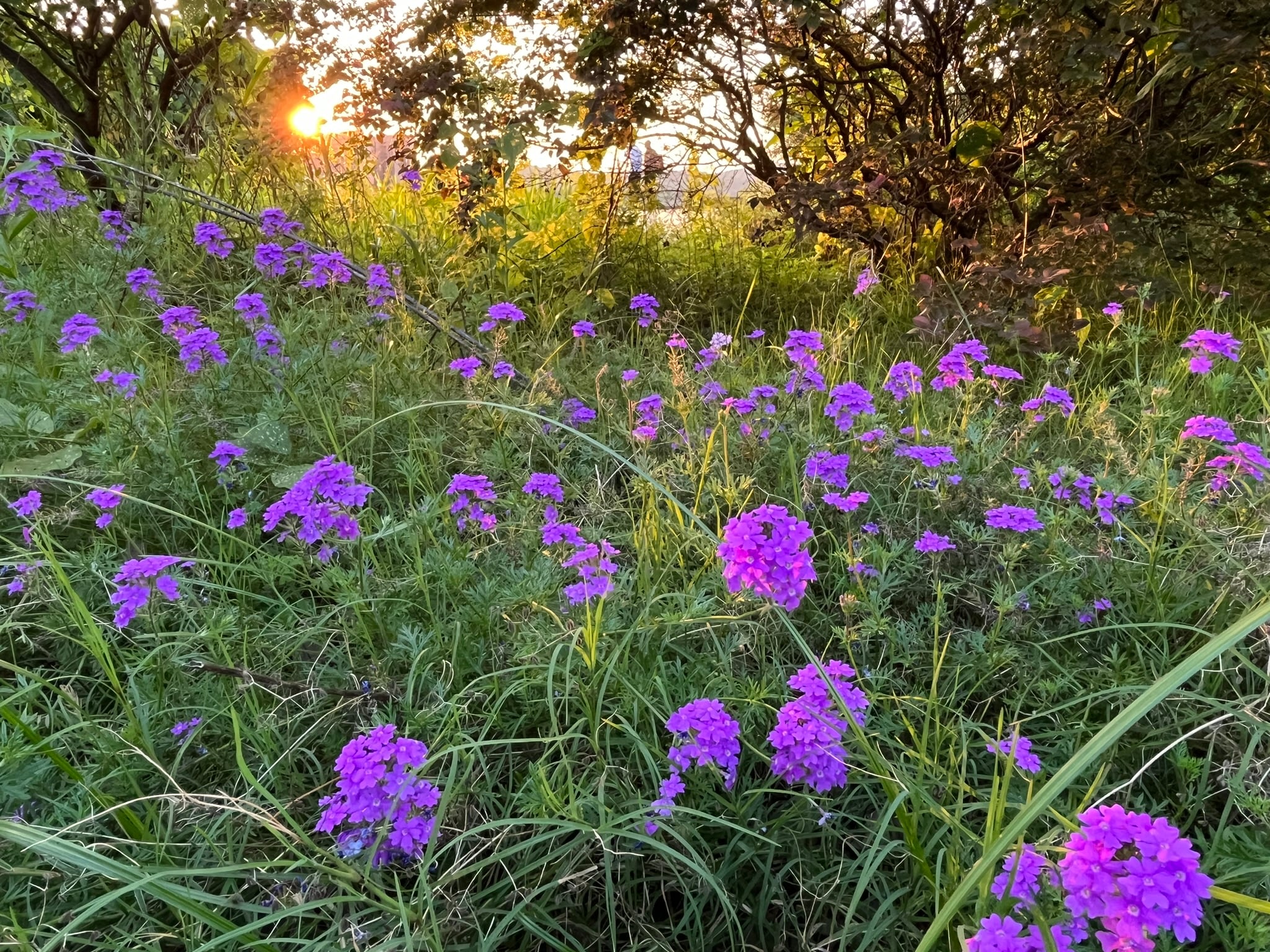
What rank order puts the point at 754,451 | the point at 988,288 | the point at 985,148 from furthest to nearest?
the point at 985,148
the point at 988,288
the point at 754,451

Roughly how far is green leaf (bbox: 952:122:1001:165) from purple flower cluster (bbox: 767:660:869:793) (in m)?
3.01

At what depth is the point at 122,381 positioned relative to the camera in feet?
6.44

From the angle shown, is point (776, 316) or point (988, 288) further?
point (776, 316)

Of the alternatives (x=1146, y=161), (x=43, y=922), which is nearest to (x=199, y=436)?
(x=43, y=922)

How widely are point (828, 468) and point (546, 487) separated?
0.66 m

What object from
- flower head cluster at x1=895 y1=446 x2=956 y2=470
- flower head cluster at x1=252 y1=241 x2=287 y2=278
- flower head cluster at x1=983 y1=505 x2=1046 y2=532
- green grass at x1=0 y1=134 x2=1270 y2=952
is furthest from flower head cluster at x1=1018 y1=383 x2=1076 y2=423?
flower head cluster at x1=252 y1=241 x2=287 y2=278

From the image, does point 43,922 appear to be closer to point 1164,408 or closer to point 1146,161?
point 1164,408

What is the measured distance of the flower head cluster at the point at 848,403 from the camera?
6.06ft

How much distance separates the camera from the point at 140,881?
3.10 ft

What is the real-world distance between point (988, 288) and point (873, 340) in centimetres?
46

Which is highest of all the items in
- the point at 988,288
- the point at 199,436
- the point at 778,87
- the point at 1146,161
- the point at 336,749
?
the point at 778,87

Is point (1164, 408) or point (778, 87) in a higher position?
point (778, 87)

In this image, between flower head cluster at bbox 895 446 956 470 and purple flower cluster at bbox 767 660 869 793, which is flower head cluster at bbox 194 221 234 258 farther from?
purple flower cluster at bbox 767 660 869 793

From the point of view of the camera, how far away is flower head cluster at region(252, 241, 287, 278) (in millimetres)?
2445
